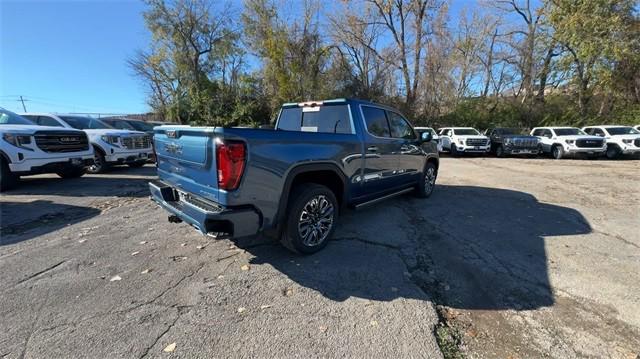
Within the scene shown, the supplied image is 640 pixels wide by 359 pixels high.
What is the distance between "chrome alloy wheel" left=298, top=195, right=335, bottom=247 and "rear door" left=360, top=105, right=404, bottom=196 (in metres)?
0.87

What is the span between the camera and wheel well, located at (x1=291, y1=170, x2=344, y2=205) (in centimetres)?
364

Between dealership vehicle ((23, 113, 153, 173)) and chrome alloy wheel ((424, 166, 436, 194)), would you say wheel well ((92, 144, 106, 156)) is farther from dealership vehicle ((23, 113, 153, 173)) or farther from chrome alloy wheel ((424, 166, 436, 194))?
chrome alloy wheel ((424, 166, 436, 194))

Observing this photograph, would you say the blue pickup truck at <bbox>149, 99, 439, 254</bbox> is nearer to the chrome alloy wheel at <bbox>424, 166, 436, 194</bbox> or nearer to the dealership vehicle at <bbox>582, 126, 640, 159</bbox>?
the chrome alloy wheel at <bbox>424, 166, 436, 194</bbox>

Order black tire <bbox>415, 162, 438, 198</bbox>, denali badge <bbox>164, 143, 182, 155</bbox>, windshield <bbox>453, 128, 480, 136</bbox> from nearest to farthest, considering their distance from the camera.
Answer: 1. denali badge <bbox>164, 143, 182, 155</bbox>
2. black tire <bbox>415, 162, 438, 198</bbox>
3. windshield <bbox>453, 128, 480, 136</bbox>

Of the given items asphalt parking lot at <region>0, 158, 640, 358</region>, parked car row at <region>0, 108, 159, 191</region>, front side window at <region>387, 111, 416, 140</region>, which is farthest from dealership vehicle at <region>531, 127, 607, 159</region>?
parked car row at <region>0, 108, 159, 191</region>

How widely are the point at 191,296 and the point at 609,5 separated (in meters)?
28.1

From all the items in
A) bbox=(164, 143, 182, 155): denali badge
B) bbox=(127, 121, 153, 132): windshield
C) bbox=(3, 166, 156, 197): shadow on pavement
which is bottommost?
bbox=(3, 166, 156, 197): shadow on pavement

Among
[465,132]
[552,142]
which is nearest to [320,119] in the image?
[465,132]

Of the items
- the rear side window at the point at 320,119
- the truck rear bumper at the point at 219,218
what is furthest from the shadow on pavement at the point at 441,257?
the rear side window at the point at 320,119

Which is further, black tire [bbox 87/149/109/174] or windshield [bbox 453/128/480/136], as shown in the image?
windshield [bbox 453/128/480/136]

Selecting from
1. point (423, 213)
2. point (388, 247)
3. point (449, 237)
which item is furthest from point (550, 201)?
point (388, 247)

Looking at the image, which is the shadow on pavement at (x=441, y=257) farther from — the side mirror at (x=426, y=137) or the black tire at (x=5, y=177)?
the black tire at (x=5, y=177)

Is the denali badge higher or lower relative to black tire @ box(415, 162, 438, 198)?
higher

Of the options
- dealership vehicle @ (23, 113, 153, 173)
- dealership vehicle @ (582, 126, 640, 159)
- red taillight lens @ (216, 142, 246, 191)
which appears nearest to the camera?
red taillight lens @ (216, 142, 246, 191)
